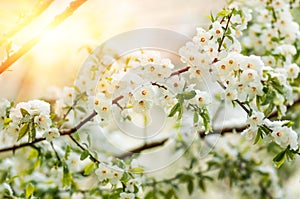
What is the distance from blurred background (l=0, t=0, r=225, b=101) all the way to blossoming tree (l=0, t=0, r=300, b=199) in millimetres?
441

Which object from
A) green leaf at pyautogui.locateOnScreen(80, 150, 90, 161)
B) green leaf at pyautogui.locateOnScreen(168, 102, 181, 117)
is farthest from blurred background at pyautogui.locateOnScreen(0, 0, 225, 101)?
green leaf at pyautogui.locateOnScreen(168, 102, 181, 117)

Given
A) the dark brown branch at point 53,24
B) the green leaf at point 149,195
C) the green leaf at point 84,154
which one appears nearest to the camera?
the dark brown branch at point 53,24

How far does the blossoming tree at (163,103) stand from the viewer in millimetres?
849

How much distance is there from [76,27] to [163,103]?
4.00ft

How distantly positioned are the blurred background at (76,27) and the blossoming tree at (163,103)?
44cm

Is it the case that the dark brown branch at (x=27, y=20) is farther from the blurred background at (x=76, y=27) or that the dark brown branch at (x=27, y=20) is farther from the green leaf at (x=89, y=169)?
the blurred background at (x=76, y=27)

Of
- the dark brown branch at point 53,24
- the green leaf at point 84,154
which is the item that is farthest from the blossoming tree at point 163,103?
the dark brown branch at point 53,24

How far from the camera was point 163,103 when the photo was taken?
84 cm

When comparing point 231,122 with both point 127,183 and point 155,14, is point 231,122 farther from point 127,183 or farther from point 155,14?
point 155,14

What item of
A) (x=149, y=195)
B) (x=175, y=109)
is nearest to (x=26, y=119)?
(x=175, y=109)

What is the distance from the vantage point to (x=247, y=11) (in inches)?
41.9

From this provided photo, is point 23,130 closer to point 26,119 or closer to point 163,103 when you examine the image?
point 26,119

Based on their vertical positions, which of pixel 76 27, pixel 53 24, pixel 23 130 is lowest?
pixel 23 130

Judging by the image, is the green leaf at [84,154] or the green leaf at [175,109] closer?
the green leaf at [175,109]
